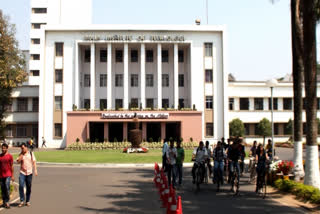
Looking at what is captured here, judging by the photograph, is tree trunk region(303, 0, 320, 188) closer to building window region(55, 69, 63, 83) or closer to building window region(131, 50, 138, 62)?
building window region(55, 69, 63, 83)

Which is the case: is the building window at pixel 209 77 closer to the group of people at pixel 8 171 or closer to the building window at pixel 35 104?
the building window at pixel 35 104

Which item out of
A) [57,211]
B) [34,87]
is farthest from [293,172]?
[34,87]

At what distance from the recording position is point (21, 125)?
4903 cm

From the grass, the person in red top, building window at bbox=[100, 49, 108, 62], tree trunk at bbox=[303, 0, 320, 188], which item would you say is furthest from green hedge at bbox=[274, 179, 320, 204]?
building window at bbox=[100, 49, 108, 62]

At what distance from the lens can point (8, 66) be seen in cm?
4262

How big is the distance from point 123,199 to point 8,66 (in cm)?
3657

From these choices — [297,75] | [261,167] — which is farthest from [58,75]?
[261,167]

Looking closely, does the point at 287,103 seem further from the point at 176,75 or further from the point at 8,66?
the point at 8,66

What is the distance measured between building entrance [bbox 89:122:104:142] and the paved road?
1153 inches

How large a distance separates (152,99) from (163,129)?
6388mm

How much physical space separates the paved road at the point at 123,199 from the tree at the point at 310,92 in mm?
1967

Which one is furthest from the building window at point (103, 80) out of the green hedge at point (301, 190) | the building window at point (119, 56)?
the green hedge at point (301, 190)

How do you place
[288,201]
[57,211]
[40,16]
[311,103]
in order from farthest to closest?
[40,16] → [311,103] → [288,201] → [57,211]

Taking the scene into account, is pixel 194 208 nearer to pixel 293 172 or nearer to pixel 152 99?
pixel 293 172
